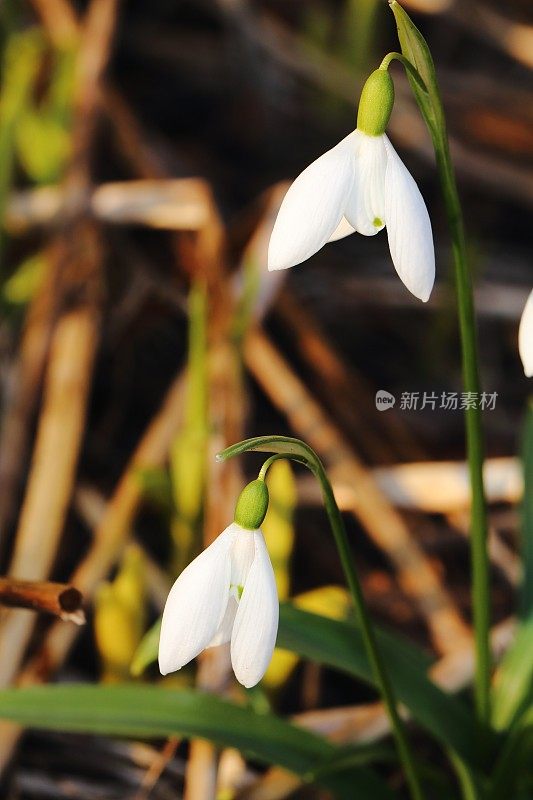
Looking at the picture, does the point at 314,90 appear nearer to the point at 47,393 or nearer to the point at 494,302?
the point at 494,302

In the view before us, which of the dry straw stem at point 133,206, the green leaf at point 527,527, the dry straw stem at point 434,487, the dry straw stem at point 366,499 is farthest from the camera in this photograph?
the dry straw stem at point 133,206

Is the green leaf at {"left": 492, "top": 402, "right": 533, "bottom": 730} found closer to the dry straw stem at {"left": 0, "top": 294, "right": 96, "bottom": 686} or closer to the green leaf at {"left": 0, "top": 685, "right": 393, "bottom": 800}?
the green leaf at {"left": 0, "top": 685, "right": 393, "bottom": 800}

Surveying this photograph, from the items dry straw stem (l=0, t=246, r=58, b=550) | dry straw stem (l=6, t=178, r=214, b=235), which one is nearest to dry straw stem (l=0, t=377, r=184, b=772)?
dry straw stem (l=0, t=246, r=58, b=550)

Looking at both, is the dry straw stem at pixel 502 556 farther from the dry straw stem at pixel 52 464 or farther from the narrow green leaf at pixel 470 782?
the dry straw stem at pixel 52 464

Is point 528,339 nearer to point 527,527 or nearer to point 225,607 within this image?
point 225,607

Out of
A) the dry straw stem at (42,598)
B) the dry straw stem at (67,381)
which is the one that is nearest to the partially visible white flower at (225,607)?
the dry straw stem at (42,598)

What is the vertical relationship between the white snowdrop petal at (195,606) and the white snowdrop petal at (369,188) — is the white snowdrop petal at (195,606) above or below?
below
